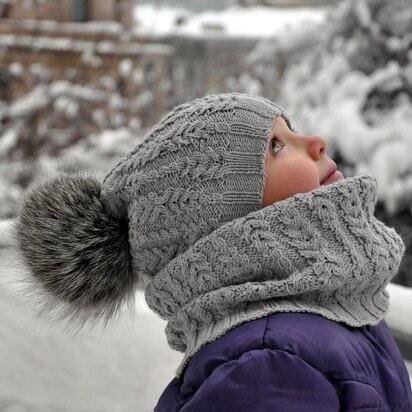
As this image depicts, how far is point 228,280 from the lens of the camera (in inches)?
44.5

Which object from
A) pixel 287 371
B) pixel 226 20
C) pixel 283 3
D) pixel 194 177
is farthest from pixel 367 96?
pixel 283 3

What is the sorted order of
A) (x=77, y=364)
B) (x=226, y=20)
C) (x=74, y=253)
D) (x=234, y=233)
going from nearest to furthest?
(x=234, y=233) < (x=74, y=253) < (x=77, y=364) < (x=226, y=20)

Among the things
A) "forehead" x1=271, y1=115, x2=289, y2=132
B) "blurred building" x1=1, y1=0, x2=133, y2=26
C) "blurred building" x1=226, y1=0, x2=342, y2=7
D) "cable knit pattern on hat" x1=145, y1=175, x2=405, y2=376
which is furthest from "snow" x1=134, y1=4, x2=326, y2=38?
"cable knit pattern on hat" x1=145, y1=175, x2=405, y2=376

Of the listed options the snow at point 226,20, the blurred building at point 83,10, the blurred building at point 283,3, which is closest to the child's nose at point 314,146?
the blurred building at point 83,10

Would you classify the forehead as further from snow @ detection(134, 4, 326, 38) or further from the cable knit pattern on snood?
snow @ detection(134, 4, 326, 38)

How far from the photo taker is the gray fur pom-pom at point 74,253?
1.25 meters

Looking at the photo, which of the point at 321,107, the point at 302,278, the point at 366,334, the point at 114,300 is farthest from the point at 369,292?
the point at 321,107

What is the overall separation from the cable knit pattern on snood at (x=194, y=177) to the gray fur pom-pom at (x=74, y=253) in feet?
0.21

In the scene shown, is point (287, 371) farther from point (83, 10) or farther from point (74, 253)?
point (83, 10)

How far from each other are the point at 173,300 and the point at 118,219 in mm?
193

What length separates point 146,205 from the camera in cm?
119

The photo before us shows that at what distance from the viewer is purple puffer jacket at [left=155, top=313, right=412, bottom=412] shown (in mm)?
1003

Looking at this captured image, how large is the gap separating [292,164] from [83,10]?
22.0ft

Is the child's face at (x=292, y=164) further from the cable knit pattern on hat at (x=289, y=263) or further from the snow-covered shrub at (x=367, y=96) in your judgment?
the snow-covered shrub at (x=367, y=96)
